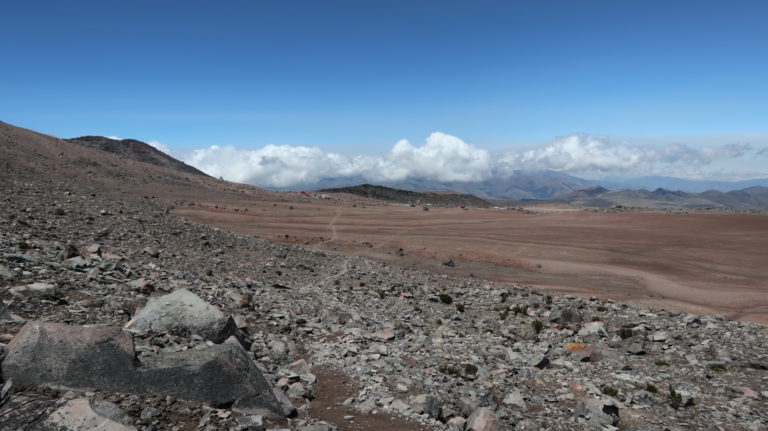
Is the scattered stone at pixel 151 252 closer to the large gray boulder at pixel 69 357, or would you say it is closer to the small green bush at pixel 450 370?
the large gray boulder at pixel 69 357

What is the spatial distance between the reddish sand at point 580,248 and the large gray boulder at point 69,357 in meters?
32.2

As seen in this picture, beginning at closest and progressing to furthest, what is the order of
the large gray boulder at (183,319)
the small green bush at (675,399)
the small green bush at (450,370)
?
the large gray boulder at (183,319) → the small green bush at (675,399) → the small green bush at (450,370)

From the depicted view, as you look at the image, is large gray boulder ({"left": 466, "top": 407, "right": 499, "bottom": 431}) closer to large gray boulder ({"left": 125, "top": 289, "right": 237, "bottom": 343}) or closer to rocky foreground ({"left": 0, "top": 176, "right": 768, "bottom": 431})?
rocky foreground ({"left": 0, "top": 176, "right": 768, "bottom": 431})

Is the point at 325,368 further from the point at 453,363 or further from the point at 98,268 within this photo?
the point at 98,268

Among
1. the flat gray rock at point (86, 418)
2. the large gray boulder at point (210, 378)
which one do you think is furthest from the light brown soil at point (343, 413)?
the flat gray rock at point (86, 418)

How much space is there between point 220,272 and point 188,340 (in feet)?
42.9

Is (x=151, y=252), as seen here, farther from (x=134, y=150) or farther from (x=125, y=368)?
(x=134, y=150)

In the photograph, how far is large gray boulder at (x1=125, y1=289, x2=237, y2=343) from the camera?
34.2ft

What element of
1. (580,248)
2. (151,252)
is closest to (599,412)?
(151,252)

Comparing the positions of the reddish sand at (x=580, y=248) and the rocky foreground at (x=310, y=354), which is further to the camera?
the reddish sand at (x=580, y=248)

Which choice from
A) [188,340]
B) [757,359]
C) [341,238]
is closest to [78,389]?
[188,340]

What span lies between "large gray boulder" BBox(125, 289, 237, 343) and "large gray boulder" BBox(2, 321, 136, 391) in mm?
2956

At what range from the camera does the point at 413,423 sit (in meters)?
9.28

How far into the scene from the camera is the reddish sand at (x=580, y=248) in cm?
3369
